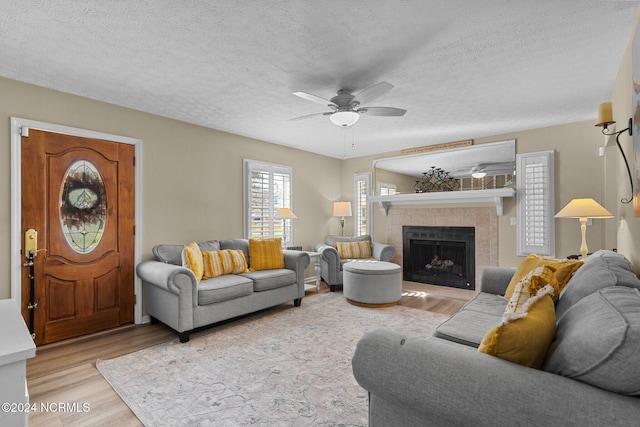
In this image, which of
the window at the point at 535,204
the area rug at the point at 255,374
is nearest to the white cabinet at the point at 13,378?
the area rug at the point at 255,374

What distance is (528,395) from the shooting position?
3.36 ft

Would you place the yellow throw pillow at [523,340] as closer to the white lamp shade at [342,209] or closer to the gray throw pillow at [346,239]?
the gray throw pillow at [346,239]

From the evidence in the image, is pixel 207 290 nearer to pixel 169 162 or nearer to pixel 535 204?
pixel 169 162

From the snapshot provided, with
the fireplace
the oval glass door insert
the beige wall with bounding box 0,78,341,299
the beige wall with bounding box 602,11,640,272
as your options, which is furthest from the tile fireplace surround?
the oval glass door insert

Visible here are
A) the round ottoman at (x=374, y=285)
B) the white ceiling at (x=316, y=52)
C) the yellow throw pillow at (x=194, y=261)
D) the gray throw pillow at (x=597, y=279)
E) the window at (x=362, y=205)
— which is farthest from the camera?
the window at (x=362, y=205)

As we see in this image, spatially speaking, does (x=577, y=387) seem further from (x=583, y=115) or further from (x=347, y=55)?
(x=583, y=115)

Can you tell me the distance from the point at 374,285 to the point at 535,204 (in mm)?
2538

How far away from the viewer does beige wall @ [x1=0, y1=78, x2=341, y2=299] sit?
290cm

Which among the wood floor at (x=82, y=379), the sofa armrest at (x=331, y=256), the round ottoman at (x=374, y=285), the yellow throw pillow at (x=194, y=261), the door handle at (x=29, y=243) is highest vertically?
the door handle at (x=29, y=243)

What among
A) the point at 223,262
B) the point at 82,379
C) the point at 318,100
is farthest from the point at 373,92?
the point at 82,379

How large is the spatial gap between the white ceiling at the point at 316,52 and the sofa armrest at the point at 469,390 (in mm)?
1876

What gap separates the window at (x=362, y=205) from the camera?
6.33 metres

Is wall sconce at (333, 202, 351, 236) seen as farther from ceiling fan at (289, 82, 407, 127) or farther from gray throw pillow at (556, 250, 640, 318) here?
gray throw pillow at (556, 250, 640, 318)

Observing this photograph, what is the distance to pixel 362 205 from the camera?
6.45 meters
